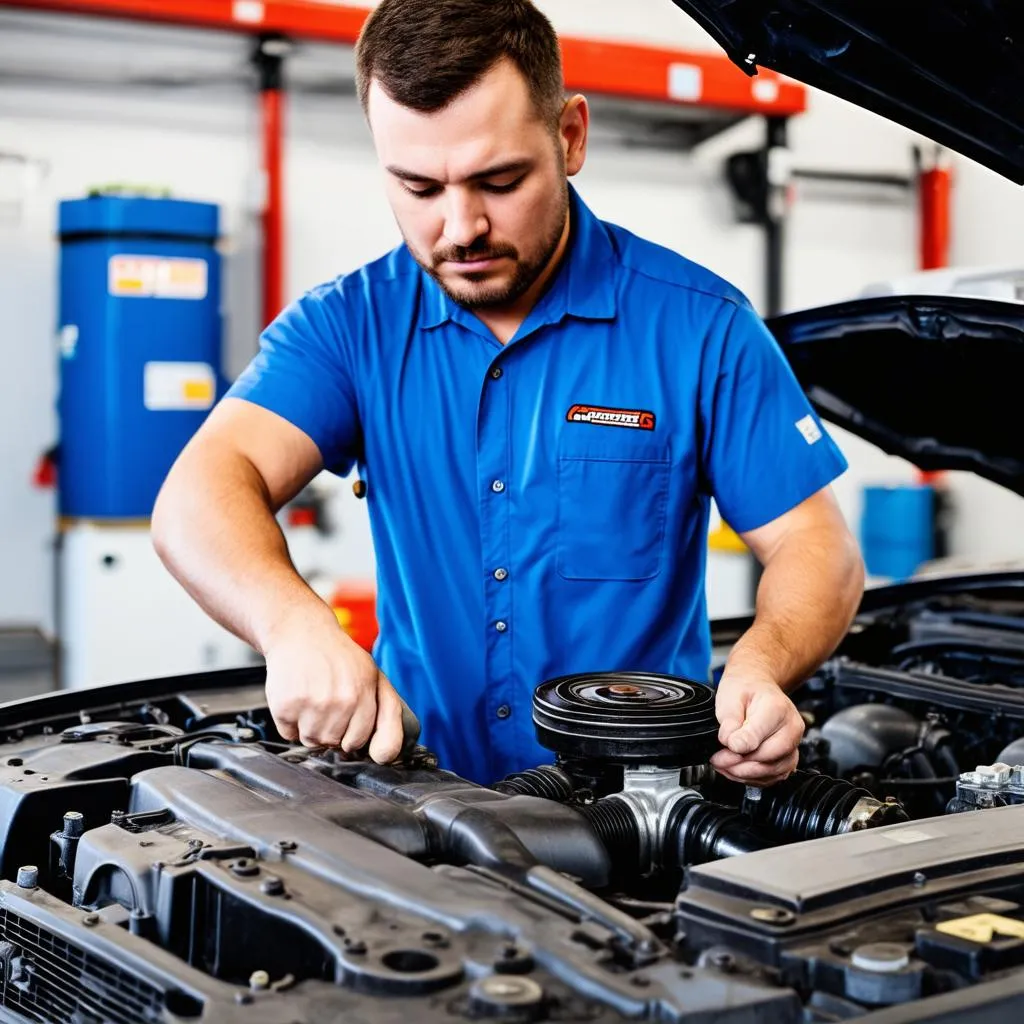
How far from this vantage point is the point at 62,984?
1.25 m

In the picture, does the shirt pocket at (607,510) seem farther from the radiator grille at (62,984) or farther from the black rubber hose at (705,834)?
the radiator grille at (62,984)

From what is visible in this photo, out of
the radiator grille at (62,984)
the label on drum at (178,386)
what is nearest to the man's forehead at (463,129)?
the radiator grille at (62,984)

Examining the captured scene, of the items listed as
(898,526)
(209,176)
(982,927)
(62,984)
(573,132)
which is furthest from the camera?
(898,526)

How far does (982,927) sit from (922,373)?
147 centimetres

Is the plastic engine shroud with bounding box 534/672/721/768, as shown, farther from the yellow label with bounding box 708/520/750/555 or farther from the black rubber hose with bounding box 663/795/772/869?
the yellow label with bounding box 708/520/750/555

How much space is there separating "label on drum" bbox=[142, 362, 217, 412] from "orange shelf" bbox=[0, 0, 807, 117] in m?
1.25

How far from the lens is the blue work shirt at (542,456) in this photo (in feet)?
6.47

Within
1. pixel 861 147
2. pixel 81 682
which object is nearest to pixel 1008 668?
pixel 81 682

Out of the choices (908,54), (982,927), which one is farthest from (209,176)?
(982,927)

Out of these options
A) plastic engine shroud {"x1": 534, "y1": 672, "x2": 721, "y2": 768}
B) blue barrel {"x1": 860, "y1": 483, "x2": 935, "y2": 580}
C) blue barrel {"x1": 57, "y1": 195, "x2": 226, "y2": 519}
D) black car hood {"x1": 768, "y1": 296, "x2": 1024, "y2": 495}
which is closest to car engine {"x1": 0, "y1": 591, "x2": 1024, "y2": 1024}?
plastic engine shroud {"x1": 534, "y1": 672, "x2": 721, "y2": 768}

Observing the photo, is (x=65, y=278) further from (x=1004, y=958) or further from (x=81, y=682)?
(x=1004, y=958)

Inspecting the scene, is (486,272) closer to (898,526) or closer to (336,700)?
(336,700)

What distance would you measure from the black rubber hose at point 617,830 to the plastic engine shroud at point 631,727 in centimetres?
5

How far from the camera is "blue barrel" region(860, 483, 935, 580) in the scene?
6891 millimetres
